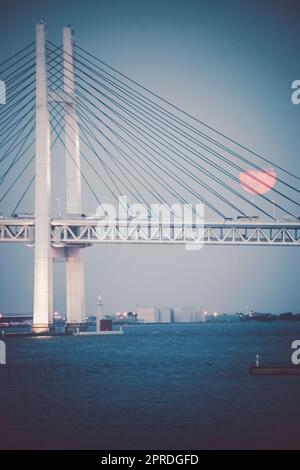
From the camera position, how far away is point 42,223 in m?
58.2

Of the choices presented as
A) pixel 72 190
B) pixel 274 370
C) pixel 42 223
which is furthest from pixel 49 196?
pixel 274 370

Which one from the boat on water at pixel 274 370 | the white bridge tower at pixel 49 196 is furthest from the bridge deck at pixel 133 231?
the boat on water at pixel 274 370

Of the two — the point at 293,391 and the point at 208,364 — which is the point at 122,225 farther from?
the point at 293,391

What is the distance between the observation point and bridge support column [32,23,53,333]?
56156mm

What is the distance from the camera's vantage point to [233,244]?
62562 mm

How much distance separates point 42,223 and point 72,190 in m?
5.91

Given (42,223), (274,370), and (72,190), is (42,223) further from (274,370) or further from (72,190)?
(274,370)

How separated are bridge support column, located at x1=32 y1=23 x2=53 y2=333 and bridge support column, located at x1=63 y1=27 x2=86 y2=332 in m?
4.57

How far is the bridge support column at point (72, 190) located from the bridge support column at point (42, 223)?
4.57 m

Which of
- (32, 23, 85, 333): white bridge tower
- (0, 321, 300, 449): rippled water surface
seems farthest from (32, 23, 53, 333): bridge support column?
(0, 321, 300, 449): rippled water surface

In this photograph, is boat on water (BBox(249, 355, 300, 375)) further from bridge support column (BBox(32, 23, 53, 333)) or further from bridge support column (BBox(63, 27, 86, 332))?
bridge support column (BBox(63, 27, 86, 332))

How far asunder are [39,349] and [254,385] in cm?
2440

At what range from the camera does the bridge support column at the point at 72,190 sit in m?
63.5
